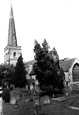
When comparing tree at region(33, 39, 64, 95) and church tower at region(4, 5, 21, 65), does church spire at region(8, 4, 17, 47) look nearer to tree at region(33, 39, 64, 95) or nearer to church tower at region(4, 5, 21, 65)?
church tower at region(4, 5, 21, 65)

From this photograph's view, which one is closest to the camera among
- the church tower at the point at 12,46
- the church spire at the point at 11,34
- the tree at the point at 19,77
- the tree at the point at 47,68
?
the tree at the point at 47,68

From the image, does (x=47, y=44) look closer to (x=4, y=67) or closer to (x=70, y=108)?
(x=70, y=108)

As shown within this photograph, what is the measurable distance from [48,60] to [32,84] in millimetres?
16769

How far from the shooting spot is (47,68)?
78.6 ft

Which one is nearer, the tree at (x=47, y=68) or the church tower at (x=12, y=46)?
the tree at (x=47, y=68)

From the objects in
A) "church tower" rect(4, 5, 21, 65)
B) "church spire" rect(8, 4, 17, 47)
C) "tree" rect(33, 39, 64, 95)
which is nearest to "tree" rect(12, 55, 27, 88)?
"tree" rect(33, 39, 64, 95)

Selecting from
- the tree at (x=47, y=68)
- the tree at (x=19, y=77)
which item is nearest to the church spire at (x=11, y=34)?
the tree at (x=19, y=77)

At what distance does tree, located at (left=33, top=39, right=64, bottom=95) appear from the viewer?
23.5 meters

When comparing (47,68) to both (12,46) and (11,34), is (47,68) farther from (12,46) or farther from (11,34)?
(11,34)

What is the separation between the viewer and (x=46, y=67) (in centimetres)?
2402

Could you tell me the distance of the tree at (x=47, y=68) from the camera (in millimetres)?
23513

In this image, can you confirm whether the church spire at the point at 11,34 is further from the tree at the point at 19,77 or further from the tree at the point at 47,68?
the tree at the point at 47,68

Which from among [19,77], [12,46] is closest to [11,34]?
[12,46]

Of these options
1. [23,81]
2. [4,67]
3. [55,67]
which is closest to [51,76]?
[55,67]
